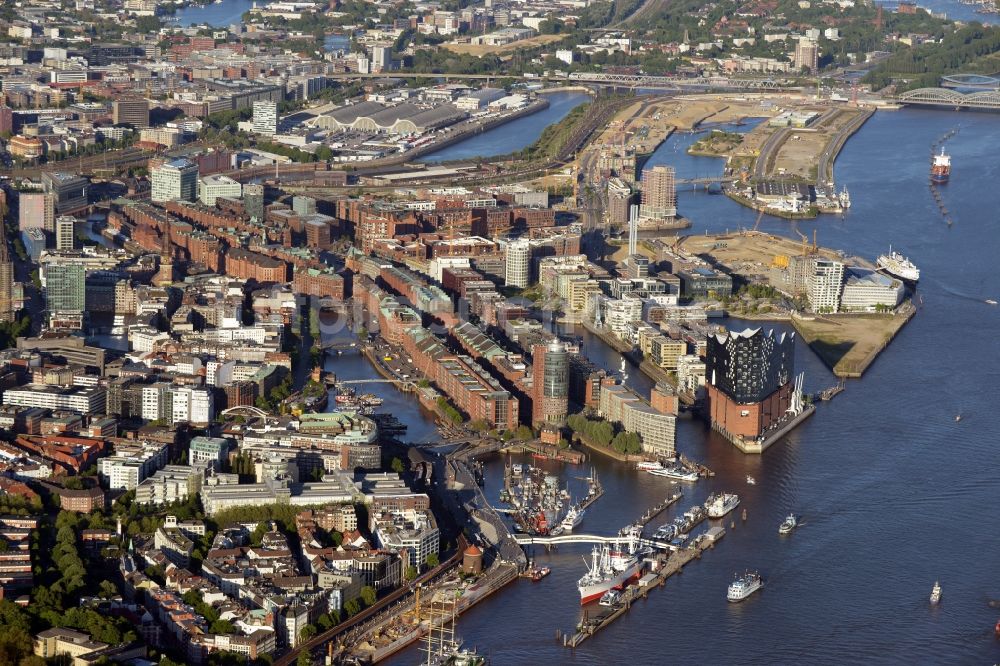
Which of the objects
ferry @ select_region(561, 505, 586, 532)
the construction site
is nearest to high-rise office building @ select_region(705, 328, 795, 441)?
the construction site

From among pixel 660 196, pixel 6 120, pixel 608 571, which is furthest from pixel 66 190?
pixel 608 571

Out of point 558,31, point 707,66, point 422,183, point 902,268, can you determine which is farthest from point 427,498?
point 558,31

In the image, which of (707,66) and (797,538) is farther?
(707,66)

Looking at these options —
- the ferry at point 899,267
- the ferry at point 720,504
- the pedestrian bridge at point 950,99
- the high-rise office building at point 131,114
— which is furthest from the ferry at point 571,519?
the pedestrian bridge at point 950,99

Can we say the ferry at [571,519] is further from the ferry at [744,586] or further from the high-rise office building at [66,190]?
the high-rise office building at [66,190]

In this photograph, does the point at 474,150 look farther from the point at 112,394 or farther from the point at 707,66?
the point at 112,394
